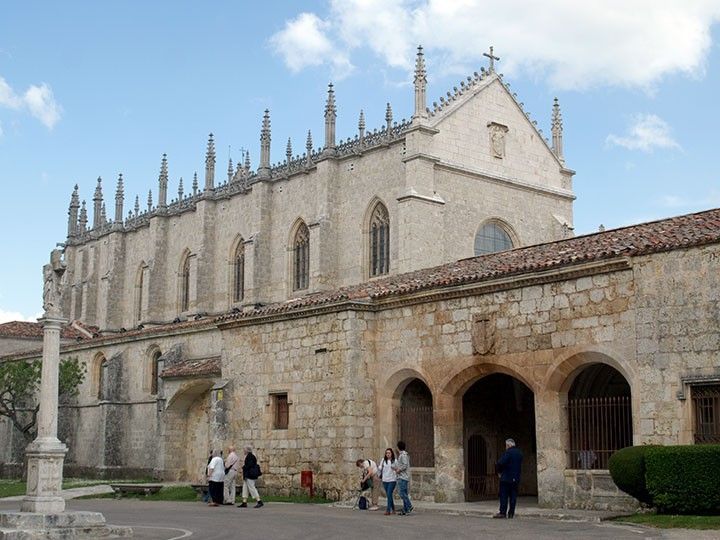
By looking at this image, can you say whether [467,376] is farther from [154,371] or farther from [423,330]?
[154,371]

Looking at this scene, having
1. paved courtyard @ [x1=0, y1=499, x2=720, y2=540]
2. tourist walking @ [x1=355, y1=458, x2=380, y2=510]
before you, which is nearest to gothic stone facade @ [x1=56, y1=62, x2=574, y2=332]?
tourist walking @ [x1=355, y1=458, x2=380, y2=510]

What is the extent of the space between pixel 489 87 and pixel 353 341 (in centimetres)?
2146

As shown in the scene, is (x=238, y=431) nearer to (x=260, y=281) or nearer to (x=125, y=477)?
(x=125, y=477)

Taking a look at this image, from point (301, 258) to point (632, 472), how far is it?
94.9ft

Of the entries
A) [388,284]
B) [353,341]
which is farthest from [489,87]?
[353,341]

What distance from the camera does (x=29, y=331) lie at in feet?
160

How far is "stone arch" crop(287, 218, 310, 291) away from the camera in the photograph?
43375 millimetres

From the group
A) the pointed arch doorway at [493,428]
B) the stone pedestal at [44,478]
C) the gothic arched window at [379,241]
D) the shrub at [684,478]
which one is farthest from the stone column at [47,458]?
the gothic arched window at [379,241]

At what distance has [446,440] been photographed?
70.3 ft

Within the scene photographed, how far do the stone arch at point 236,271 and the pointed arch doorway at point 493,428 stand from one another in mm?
25334

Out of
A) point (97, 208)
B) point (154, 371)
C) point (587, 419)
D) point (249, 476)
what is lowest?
point (249, 476)

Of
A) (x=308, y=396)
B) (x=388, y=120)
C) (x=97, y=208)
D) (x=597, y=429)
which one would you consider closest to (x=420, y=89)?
(x=388, y=120)

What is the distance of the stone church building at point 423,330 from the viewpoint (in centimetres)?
1791

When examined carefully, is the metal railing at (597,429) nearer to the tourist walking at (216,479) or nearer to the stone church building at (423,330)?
the stone church building at (423,330)
